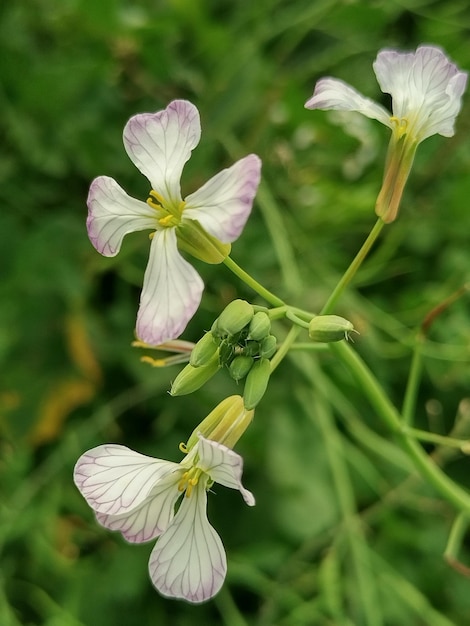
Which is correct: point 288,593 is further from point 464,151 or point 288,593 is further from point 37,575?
point 464,151

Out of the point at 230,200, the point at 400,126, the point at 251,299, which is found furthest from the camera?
the point at 251,299

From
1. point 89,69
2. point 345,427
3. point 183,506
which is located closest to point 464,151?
point 345,427

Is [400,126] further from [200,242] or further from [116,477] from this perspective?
[116,477]

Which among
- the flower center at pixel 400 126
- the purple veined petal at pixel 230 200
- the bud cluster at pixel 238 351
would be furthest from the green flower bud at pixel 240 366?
the flower center at pixel 400 126

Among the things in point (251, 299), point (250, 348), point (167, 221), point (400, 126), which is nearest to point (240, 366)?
point (250, 348)

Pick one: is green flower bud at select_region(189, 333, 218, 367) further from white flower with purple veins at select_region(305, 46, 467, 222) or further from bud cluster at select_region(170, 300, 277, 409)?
white flower with purple veins at select_region(305, 46, 467, 222)

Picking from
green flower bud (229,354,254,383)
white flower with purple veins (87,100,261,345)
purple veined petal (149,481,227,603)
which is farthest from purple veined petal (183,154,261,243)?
purple veined petal (149,481,227,603)

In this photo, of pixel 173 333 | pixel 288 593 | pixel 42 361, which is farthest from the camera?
pixel 42 361
